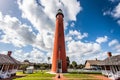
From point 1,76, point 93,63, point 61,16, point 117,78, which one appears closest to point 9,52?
point 1,76

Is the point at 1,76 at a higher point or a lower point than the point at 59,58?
lower

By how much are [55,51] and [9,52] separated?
1179cm

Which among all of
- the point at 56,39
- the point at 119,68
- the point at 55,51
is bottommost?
the point at 119,68

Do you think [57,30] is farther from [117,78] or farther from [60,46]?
[117,78]

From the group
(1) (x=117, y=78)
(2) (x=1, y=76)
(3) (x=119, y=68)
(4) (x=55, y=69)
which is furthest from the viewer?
(4) (x=55, y=69)

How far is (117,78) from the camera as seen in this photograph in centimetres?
1739

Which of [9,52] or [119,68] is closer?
[119,68]

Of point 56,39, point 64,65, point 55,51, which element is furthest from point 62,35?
point 64,65

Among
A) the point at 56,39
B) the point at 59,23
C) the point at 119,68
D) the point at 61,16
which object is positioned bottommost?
the point at 119,68

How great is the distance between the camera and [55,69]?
28.8m

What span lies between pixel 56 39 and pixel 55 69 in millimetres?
7779

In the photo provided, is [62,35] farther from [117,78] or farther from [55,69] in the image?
[117,78]

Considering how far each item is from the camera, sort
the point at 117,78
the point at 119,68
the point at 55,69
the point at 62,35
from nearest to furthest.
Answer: the point at 117,78
the point at 119,68
the point at 55,69
the point at 62,35

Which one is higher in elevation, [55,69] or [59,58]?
[59,58]
